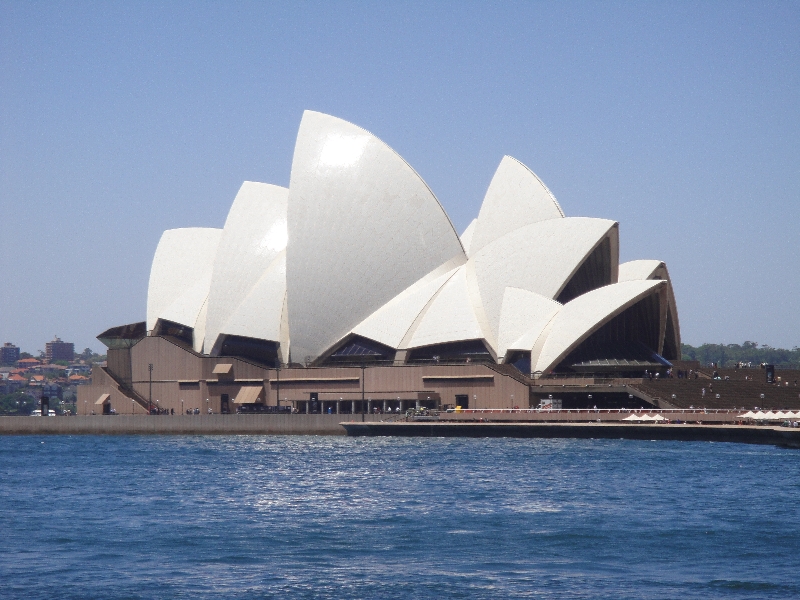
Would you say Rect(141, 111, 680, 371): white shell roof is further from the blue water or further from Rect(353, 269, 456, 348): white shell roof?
the blue water

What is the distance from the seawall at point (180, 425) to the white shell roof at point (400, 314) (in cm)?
473

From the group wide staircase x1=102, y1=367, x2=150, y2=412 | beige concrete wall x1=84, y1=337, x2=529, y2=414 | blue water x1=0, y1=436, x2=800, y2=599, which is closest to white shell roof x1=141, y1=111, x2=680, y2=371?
beige concrete wall x1=84, y1=337, x2=529, y2=414

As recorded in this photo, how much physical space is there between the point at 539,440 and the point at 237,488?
840 inches

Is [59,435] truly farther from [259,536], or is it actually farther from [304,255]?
[259,536]

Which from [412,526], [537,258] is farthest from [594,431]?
[412,526]

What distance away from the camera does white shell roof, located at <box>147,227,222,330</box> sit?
7256 centimetres

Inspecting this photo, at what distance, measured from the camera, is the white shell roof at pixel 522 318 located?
60.9 m

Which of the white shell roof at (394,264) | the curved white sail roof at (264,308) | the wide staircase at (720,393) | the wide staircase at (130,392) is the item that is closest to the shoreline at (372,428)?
the wide staircase at (130,392)

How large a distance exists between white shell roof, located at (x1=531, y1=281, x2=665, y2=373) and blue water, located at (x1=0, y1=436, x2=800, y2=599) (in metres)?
14.0

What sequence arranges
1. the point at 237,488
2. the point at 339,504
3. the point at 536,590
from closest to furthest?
the point at 536,590
the point at 339,504
the point at 237,488

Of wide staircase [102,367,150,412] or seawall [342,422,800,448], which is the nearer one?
seawall [342,422,800,448]

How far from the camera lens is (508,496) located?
105 feet

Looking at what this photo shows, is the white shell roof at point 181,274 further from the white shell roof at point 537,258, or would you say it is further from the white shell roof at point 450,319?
the white shell roof at point 537,258

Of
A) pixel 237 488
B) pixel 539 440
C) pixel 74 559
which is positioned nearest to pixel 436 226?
pixel 539 440
